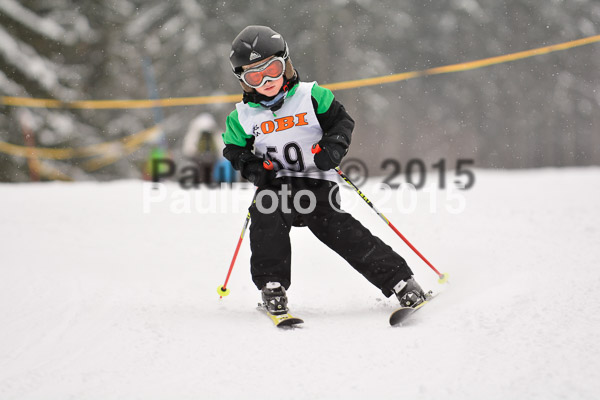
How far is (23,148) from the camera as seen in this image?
1524 cm

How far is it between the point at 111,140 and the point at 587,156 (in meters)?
13.9

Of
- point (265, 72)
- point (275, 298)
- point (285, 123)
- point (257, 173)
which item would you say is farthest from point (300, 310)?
point (265, 72)

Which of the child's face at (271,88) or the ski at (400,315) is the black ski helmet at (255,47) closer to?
the child's face at (271,88)

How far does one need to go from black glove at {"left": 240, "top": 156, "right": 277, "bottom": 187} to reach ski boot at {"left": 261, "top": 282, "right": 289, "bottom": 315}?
1.94 ft

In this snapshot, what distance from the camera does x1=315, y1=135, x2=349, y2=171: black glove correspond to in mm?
2918

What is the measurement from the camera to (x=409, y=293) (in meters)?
2.90

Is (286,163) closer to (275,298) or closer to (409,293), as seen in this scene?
(275,298)

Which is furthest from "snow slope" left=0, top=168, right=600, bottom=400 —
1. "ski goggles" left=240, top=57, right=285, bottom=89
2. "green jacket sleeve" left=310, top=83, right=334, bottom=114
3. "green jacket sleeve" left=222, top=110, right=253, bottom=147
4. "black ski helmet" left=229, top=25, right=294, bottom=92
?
"black ski helmet" left=229, top=25, right=294, bottom=92

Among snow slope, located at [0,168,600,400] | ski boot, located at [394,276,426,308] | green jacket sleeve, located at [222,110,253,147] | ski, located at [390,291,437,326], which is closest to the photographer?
snow slope, located at [0,168,600,400]

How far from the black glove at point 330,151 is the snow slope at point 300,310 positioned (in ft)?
2.79

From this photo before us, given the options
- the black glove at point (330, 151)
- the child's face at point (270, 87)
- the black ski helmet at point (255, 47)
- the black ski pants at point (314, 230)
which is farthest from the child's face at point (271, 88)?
the black ski pants at point (314, 230)

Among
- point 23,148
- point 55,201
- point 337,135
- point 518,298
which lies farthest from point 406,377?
point 23,148

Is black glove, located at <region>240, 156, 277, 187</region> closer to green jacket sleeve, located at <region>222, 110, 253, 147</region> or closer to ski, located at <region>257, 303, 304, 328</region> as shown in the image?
green jacket sleeve, located at <region>222, 110, 253, 147</region>

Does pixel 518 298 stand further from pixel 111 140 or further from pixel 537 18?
pixel 111 140
